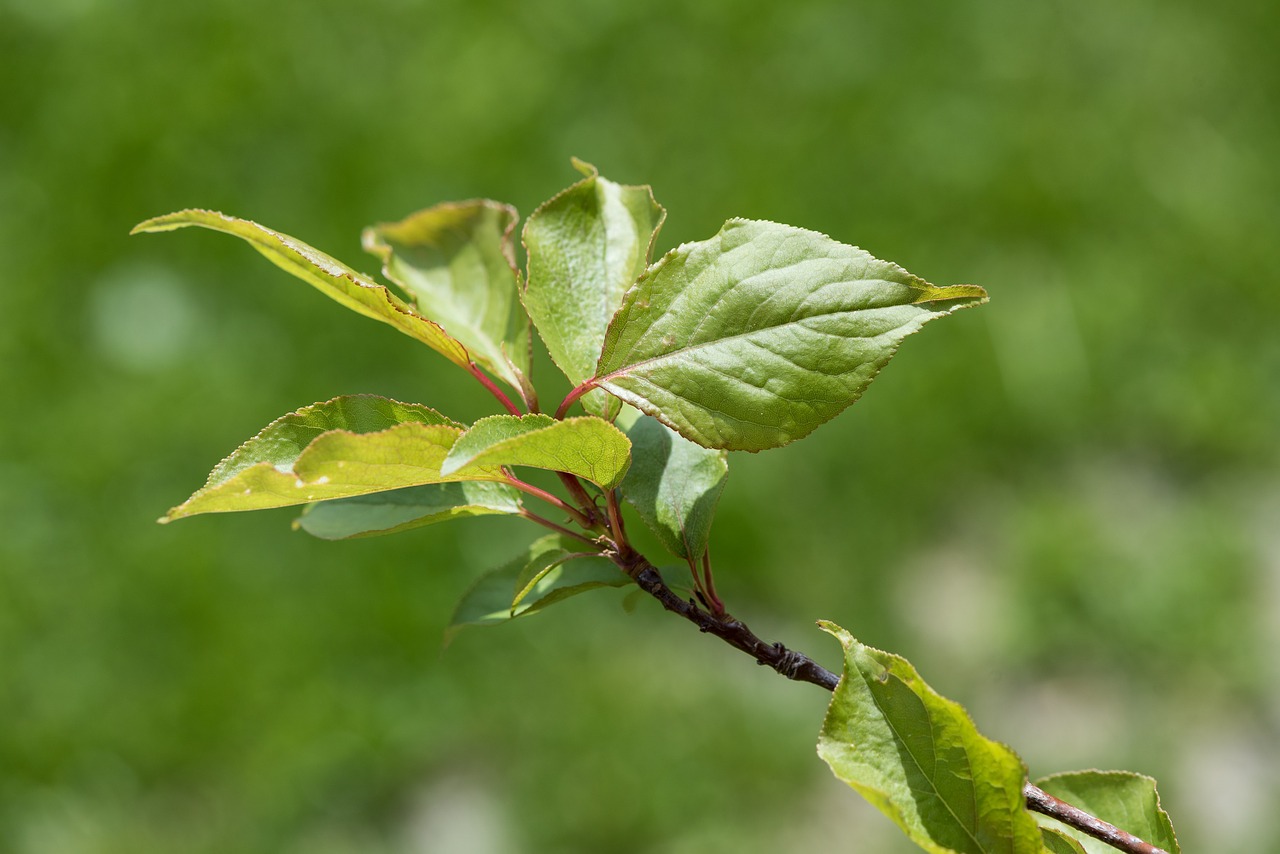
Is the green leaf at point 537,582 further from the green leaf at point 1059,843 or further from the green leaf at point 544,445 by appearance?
the green leaf at point 1059,843

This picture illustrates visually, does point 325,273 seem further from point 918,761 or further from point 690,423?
point 918,761

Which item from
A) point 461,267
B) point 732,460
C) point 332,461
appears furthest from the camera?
point 732,460

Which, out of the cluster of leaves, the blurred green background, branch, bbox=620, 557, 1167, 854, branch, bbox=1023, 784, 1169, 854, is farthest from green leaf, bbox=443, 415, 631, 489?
the blurred green background

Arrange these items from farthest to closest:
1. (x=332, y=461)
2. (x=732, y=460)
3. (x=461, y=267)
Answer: (x=732, y=460)
(x=461, y=267)
(x=332, y=461)

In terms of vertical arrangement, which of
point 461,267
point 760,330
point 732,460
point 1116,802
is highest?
point 760,330

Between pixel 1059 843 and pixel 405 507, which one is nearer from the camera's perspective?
pixel 1059 843

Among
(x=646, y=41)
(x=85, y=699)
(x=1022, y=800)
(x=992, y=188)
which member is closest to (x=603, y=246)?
(x=1022, y=800)

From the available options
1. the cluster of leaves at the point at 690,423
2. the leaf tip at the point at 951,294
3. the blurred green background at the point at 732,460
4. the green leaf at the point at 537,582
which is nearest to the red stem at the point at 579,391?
the cluster of leaves at the point at 690,423

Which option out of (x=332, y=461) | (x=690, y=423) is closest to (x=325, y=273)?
(x=332, y=461)

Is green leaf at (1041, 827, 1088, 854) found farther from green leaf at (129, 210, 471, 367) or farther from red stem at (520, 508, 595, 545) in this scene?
green leaf at (129, 210, 471, 367)
